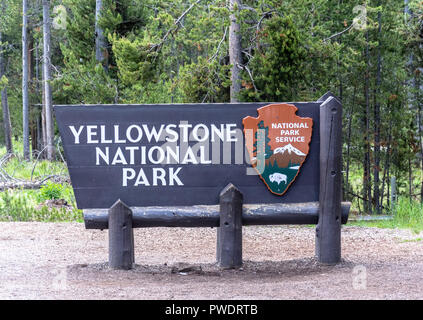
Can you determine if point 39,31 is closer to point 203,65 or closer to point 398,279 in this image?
point 203,65

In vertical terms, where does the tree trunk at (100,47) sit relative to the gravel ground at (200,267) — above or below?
above

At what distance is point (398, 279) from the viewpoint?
6281 mm

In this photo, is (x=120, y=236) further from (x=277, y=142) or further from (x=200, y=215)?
(x=277, y=142)

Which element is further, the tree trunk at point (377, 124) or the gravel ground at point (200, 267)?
the tree trunk at point (377, 124)

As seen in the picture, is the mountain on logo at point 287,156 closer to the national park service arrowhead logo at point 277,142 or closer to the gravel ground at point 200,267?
the national park service arrowhead logo at point 277,142

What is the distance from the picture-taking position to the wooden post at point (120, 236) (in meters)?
6.91

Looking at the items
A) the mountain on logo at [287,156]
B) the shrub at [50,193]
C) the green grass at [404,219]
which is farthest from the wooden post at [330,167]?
the shrub at [50,193]

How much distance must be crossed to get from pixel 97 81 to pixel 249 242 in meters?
10.4

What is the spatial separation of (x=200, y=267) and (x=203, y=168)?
1243mm

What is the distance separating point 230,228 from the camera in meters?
7.01

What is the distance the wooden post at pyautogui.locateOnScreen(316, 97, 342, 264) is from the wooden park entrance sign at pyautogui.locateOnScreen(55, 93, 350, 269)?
0.01 m

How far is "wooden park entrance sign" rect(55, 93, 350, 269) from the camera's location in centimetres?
696

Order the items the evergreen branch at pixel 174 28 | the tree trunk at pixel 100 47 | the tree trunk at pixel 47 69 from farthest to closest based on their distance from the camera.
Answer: the tree trunk at pixel 47 69 < the tree trunk at pixel 100 47 < the evergreen branch at pixel 174 28

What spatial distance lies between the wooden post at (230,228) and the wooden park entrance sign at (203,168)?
12mm
